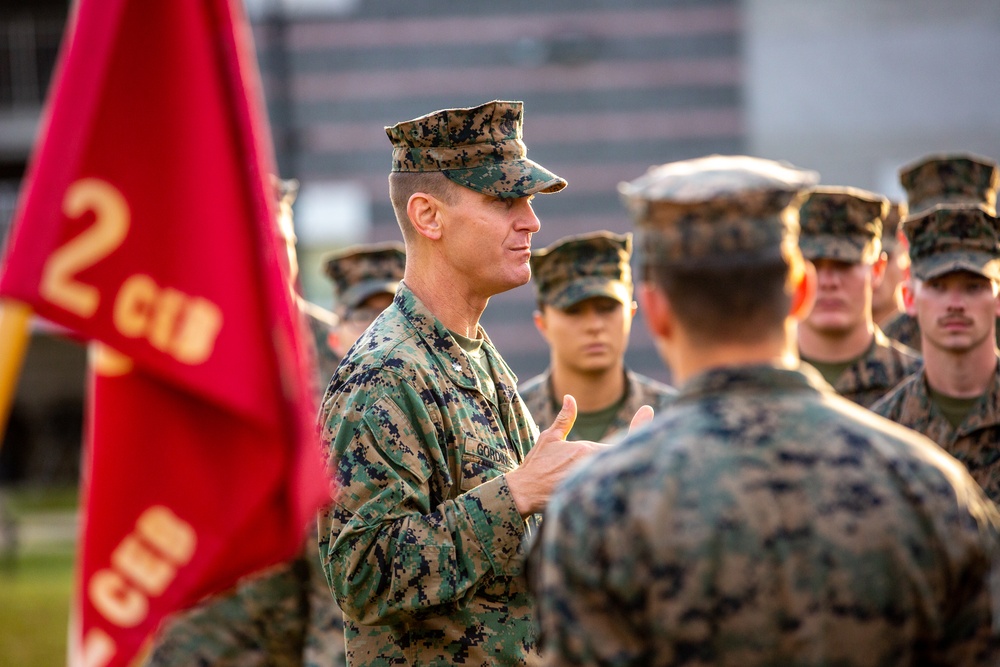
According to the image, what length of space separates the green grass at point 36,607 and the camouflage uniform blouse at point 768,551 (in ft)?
29.6

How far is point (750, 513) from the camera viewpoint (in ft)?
7.87

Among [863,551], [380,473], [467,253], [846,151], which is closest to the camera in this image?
[863,551]

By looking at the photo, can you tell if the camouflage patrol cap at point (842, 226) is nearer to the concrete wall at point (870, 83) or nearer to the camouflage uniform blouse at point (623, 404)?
the camouflage uniform blouse at point (623, 404)

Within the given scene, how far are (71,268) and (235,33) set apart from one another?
587 millimetres

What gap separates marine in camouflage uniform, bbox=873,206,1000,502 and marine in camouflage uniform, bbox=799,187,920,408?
987 millimetres

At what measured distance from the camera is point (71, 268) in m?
2.73

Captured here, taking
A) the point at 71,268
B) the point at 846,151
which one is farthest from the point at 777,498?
the point at 846,151

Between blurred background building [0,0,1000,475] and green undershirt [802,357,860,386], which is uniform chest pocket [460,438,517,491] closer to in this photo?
green undershirt [802,357,860,386]

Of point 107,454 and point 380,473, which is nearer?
point 107,454

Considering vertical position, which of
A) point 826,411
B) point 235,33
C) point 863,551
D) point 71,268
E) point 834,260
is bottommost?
point 834,260

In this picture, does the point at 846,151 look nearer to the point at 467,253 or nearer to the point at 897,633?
the point at 467,253

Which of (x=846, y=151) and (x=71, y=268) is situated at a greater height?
(x=71, y=268)

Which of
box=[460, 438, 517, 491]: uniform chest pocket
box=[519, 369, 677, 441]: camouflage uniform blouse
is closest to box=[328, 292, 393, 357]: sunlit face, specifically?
box=[519, 369, 677, 441]: camouflage uniform blouse

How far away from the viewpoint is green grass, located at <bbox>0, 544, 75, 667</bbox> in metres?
11.1
